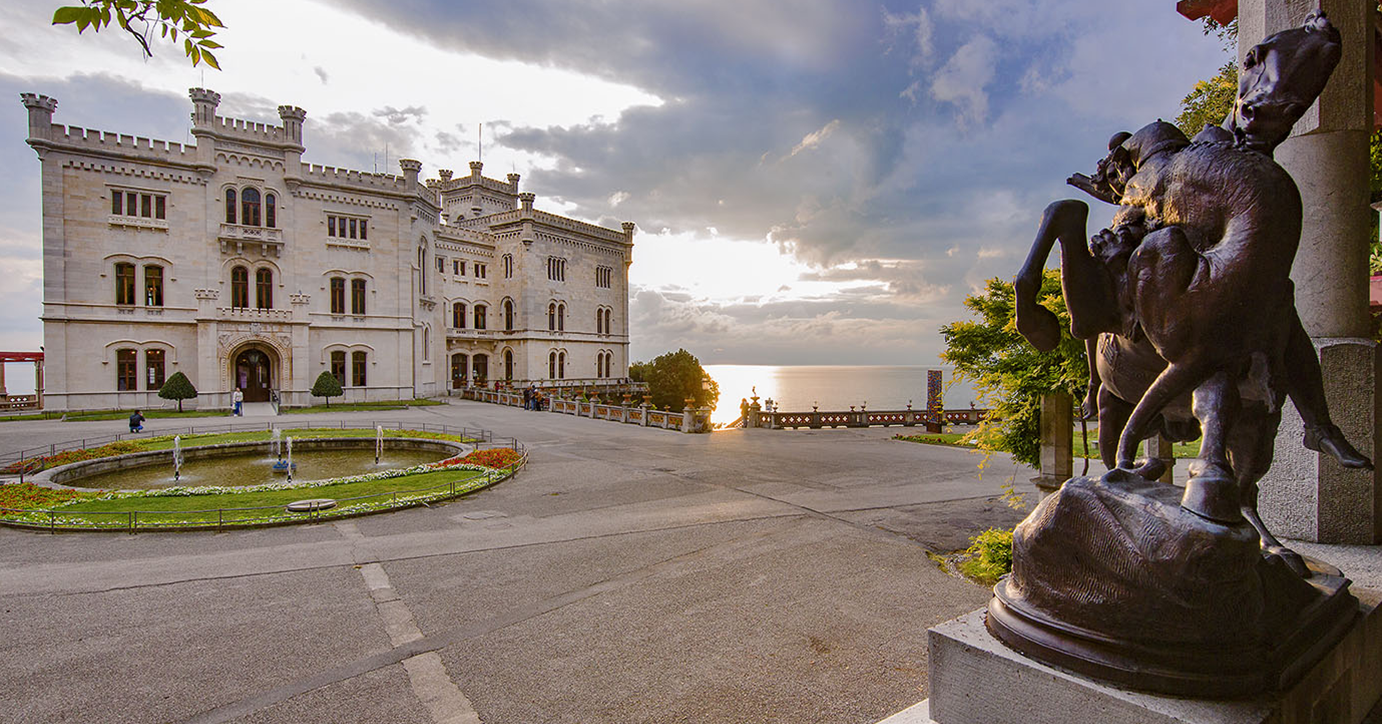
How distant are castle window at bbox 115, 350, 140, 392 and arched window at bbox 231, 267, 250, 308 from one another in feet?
18.5

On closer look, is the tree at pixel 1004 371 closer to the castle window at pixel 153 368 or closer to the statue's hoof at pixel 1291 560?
the statue's hoof at pixel 1291 560

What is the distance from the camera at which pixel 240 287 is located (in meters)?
37.8

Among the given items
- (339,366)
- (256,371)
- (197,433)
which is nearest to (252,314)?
(256,371)

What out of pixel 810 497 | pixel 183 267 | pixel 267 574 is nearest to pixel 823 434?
pixel 810 497

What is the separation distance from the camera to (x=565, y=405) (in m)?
37.3

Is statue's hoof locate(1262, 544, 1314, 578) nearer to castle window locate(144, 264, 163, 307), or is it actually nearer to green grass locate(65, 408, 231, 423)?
green grass locate(65, 408, 231, 423)

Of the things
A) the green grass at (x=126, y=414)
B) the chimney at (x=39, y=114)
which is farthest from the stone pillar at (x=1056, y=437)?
the chimney at (x=39, y=114)

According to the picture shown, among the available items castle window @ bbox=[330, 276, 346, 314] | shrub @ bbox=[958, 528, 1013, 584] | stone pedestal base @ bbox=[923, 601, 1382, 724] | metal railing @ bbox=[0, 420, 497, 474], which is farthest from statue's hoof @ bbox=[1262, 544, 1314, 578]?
castle window @ bbox=[330, 276, 346, 314]

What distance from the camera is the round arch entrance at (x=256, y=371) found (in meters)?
38.3

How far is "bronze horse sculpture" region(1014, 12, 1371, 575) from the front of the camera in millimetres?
2678

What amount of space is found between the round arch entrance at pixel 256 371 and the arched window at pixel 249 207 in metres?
7.51

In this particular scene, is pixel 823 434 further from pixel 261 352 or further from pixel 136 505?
pixel 261 352

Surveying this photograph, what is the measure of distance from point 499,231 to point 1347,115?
5561 centimetres

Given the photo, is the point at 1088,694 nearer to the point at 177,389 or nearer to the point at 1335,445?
the point at 1335,445
